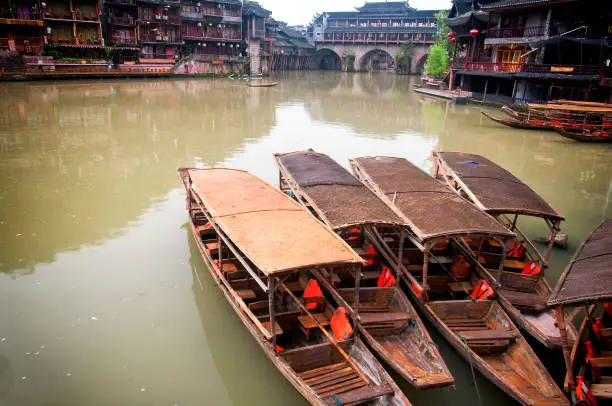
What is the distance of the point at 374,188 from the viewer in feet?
30.1

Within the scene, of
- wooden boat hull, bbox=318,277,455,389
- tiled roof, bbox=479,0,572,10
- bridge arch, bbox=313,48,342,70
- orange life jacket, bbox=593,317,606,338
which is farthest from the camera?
bridge arch, bbox=313,48,342,70

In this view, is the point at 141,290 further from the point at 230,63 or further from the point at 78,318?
the point at 230,63

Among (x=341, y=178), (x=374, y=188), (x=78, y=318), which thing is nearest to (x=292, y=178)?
(x=341, y=178)

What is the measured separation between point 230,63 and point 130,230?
4470 centimetres

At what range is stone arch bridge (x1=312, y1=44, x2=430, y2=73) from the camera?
6400 centimetres

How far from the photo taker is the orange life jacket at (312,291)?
6834 millimetres

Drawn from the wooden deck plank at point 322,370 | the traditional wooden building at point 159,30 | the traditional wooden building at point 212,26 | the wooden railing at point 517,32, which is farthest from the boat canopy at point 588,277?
the traditional wooden building at point 212,26

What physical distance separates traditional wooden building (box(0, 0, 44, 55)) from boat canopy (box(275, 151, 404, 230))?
36.8 meters

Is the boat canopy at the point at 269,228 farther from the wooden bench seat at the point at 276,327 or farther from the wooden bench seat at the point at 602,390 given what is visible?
the wooden bench seat at the point at 602,390

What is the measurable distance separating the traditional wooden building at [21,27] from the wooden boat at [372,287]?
3782cm

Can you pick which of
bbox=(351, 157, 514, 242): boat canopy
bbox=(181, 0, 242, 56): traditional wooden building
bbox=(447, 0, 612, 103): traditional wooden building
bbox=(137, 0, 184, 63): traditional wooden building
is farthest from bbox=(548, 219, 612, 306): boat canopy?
bbox=(181, 0, 242, 56): traditional wooden building

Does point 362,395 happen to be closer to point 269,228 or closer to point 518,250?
point 269,228

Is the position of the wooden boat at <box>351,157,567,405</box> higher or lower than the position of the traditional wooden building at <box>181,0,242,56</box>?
lower

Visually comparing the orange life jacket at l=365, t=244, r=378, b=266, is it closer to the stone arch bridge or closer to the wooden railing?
the wooden railing
